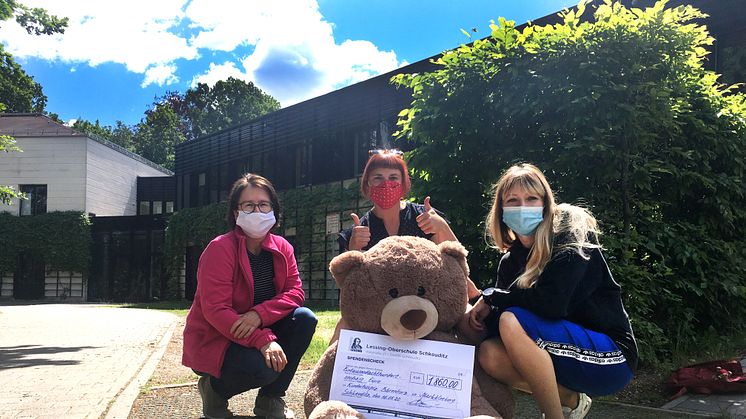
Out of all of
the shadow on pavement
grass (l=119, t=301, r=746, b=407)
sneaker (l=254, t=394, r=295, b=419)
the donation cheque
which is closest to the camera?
the donation cheque

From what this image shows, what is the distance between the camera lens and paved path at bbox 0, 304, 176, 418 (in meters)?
4.58

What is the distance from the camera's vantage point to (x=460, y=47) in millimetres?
5520

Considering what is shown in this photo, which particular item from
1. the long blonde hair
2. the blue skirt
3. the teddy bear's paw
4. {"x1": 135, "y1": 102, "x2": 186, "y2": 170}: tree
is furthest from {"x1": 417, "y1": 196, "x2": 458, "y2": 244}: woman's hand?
{"x1": 135, "y1": 102, "x2": 186, "y2": 170}: tree

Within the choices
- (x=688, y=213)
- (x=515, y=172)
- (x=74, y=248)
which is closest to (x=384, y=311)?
(x=515, y=172)

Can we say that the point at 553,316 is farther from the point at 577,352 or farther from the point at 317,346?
the point at 317,346

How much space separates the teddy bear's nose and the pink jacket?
1.19 metres

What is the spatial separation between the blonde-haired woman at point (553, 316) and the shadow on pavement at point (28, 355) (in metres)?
5.96

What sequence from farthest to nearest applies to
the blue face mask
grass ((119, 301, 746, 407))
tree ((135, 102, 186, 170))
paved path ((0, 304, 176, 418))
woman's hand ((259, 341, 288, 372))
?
tree ((135, 102, 186, 170))
paved path ((0, 304, 176, 418))
grass ((119, 301, 746, 407))
woman's hand ((259, 341, 288, 372))
the blue face mask

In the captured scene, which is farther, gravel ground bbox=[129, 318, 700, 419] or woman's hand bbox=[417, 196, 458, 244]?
gravel ground bbox=[129, 318, 700, 419]

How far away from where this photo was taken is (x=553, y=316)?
2.86 metres

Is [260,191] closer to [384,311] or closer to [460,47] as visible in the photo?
[384,311]

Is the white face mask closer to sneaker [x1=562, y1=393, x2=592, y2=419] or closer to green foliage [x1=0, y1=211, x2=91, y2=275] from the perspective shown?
sneaker [x1=562, y1=393, x2=592, y2=419]

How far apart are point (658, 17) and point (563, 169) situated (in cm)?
151

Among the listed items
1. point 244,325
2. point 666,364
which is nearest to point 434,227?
point 244,325
